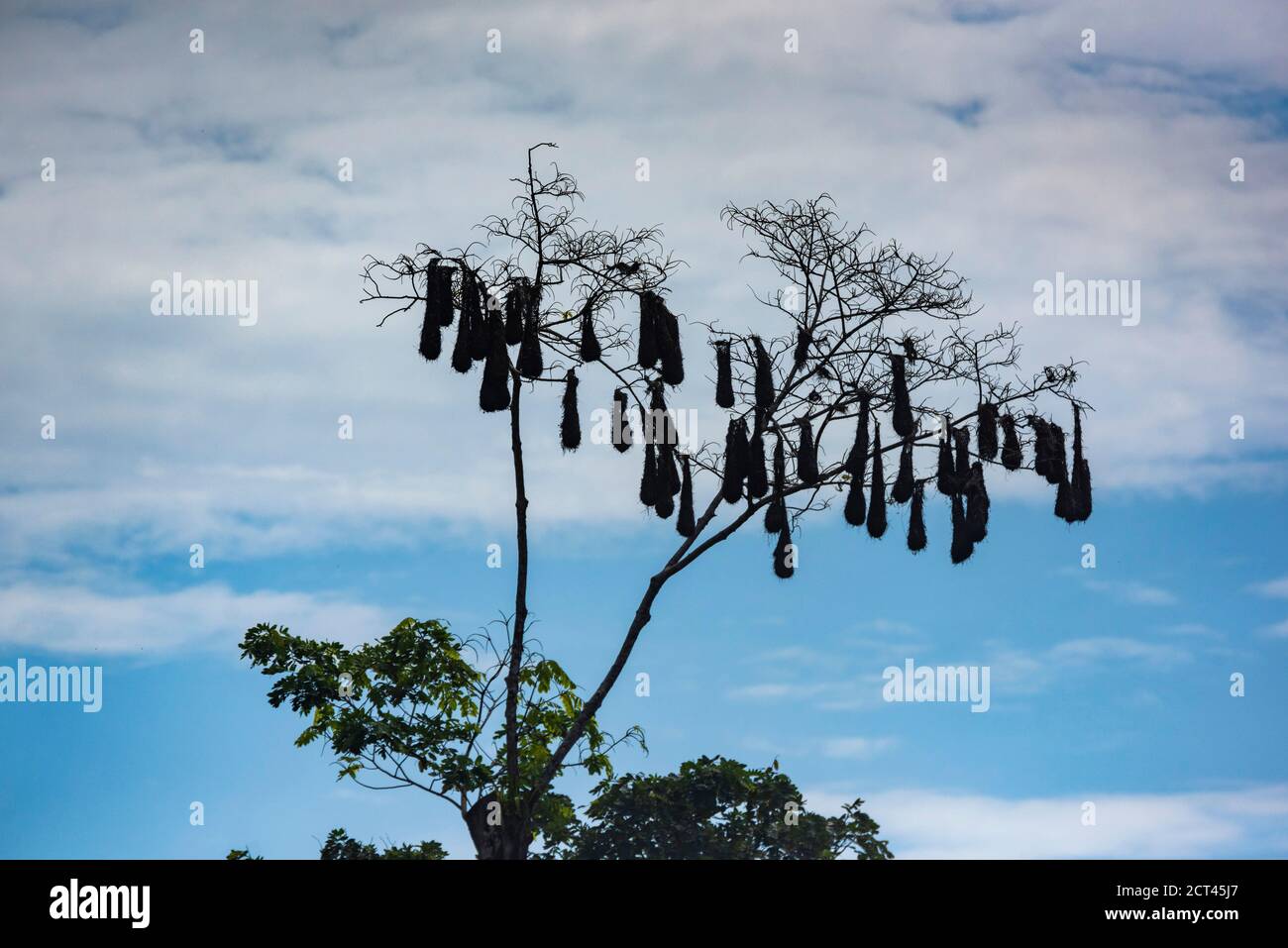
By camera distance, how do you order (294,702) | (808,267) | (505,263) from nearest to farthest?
(505,263), (808,267), (294,702)

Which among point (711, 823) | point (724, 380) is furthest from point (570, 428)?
point (711, 823)

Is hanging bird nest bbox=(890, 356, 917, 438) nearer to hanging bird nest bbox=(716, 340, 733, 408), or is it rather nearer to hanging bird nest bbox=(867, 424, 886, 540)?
hanging bird nest bbox=(867, 424, 886, 540)

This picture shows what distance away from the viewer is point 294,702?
22.7 meters

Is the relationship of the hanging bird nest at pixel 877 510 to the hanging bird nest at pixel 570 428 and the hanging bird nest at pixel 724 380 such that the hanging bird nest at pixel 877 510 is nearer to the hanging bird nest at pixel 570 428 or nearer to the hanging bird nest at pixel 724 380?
the hanging bird nest at pixel 724 380

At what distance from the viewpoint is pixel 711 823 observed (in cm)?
3045

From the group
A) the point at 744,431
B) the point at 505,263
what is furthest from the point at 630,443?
the point at 505,263

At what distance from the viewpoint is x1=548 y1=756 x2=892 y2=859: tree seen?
3002 centimetres

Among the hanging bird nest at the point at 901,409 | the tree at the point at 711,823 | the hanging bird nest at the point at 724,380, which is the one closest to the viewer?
the hanging bird nest at the point at 901,409

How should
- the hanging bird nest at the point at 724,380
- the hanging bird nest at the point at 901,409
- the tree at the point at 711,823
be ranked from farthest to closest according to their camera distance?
1. the tree at the point at 711,823
2. the hanging bird nest at the point at 724,380
3. the hanging bird nest at the point at 901,409

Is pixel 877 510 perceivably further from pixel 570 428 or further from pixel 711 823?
pixel 711 823

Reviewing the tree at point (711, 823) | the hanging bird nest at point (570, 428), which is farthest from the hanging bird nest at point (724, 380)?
the tree at point (711, 823)

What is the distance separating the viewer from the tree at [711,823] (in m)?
30.0
